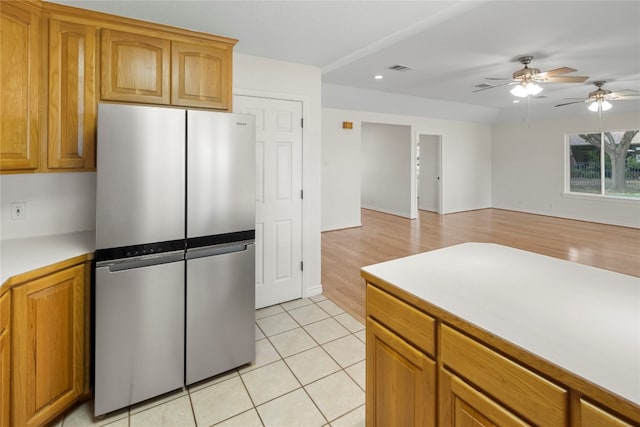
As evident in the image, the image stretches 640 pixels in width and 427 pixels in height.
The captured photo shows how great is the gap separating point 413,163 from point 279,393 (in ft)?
21.6

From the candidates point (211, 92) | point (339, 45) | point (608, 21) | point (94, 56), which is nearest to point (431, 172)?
point (608, 21)

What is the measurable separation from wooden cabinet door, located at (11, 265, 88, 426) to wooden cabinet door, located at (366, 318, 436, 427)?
1.52 metres

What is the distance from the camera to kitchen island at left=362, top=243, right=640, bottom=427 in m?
0.77

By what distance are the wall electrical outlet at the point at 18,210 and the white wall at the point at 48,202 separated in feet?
0.05

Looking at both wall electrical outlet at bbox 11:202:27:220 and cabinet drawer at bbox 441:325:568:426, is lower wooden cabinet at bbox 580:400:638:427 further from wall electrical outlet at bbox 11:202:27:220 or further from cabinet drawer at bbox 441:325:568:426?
wall electrical outlet at bbox 11:202:27:220

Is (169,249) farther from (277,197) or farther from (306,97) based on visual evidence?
(306,97)

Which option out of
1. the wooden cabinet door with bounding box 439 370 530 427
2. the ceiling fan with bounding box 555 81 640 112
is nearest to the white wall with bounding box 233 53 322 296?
the wooden cabinet door with bounding box 439 370 530 427

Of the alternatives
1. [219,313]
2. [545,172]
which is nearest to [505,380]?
[219,313]

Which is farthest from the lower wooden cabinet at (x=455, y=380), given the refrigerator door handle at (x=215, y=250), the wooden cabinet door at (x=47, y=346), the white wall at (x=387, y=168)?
the white wall at (x=387, y=168)

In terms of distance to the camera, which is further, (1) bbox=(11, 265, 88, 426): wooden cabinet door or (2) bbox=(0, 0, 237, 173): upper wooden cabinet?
(2) bbox=(0, 0, 237, 173): upper wooden cabinet

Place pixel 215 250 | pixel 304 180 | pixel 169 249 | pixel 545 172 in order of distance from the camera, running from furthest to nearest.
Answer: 1. pixel 545 172
2. pixel 304 180
3. pixel 215 250
4. pixel 169 249

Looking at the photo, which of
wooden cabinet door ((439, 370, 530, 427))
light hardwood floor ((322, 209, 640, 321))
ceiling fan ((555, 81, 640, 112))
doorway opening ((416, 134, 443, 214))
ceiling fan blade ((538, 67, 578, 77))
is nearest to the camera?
wooden cabinet door ((439, 370, 530, 427))

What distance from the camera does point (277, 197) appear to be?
3.02 meters

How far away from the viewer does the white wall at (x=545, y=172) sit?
22.4ft
